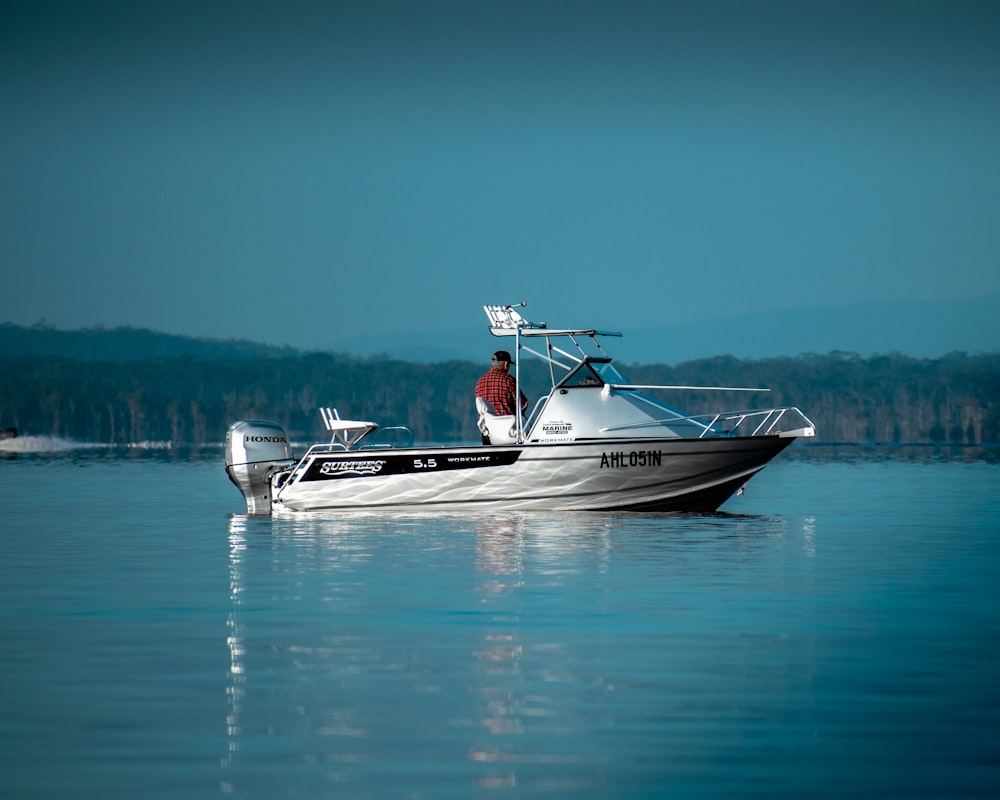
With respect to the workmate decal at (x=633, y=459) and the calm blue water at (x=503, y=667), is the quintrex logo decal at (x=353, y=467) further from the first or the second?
the workmate decal at (x=633, y=459)

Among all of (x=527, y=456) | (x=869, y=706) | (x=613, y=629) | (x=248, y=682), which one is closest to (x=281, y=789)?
(x=248, y=682)

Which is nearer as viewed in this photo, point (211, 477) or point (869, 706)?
point (869, 706)

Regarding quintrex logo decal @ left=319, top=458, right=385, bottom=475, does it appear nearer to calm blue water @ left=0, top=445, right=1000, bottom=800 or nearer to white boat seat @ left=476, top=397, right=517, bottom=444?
white boat seat @ left=476, top=397, right=517, bottom=444

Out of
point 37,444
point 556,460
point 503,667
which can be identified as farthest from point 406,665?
point 37,444

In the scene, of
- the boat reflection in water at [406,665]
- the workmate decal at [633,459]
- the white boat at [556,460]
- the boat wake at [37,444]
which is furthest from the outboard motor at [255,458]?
the boat wake at [37,444]

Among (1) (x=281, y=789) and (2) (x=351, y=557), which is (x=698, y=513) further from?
(1) (x=281, y=789)

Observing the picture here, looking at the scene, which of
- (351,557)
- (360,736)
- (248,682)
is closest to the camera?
(360,736)

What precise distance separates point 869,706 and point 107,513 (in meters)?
26.4

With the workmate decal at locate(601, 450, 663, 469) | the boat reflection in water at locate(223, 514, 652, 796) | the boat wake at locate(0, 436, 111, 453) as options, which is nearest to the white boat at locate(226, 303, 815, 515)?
the workmate decal at locate(601, 450, 663, 469)

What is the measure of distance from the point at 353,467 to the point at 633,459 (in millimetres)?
5006

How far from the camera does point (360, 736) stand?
31.2ft

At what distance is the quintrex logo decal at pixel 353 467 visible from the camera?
2778cm

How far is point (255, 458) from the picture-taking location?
28797 mm

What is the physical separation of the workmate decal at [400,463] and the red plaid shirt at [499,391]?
1.07 metres
